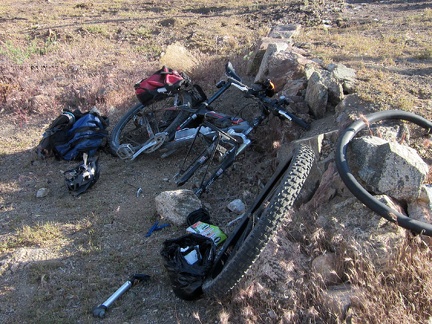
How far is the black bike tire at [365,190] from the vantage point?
303 cm

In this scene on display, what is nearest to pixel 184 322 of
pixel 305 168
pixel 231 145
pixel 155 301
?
pixel 155 301

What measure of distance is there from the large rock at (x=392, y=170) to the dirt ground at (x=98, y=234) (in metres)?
1.36

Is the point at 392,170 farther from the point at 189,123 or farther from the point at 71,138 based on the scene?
the point at 71,138

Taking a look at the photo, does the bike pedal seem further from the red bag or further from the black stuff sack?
the black stuff sack

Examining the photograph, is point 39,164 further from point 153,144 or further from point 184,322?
point 184,322

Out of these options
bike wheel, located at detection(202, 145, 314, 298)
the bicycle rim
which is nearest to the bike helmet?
the bicycle rim

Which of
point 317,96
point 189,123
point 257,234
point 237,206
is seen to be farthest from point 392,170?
point 189,123

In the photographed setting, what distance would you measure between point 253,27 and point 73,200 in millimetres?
8534

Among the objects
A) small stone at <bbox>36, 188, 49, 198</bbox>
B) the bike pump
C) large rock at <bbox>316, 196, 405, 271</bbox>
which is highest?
large rock at <bbox>316, 196, 405, 271</bbox>

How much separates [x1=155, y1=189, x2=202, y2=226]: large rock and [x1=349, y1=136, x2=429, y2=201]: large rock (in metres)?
1.78

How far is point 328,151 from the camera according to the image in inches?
166

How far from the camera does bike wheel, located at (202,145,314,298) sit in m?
2.81

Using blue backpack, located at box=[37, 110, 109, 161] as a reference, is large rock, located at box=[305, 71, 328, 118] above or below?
above

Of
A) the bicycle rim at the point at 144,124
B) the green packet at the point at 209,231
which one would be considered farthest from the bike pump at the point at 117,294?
the bicycle rim at the point at 144,124
